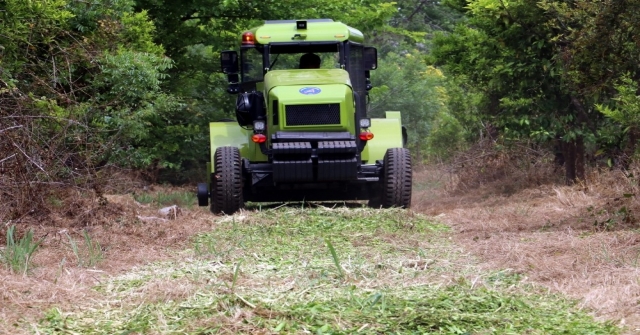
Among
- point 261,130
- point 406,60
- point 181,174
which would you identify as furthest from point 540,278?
point 406,60

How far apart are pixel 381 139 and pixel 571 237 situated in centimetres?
475

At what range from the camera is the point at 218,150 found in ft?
43.2

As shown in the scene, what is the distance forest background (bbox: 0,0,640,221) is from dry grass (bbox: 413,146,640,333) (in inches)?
27.7

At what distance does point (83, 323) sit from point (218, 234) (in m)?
4.45

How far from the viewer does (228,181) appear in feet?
42.5

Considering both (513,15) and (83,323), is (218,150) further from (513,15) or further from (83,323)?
(83,323)

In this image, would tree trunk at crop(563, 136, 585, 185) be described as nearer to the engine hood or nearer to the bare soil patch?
the bare soil patch

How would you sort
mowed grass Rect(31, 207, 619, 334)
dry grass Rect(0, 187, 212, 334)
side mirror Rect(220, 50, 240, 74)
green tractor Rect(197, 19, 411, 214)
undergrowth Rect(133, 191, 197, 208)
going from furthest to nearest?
undergrowth Rect(133, 191, 197, 208) < side mirror Rect(220, 50, 240, 74) < green tractor Rect(197, 19, 411, 214) < dry grass Rect(0, 187, 212, 334) < mowed grass Rect(31, 207, 619, 334)

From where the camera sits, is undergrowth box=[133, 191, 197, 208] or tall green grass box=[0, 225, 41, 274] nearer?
tall green grass box=[0, 225, 41, 274]

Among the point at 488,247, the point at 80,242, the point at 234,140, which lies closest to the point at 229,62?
the point at 234,140

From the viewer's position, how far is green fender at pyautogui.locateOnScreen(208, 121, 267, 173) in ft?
45.0

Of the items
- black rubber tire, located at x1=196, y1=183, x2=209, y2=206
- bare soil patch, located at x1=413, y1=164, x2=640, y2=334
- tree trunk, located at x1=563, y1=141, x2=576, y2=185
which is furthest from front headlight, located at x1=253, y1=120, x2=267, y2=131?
tree trunk, located at x1=563, y1=141, x2=576, y2=185

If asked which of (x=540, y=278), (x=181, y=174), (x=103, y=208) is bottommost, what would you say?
(x=181, y=174)

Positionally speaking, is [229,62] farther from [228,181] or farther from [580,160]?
[580,160]
